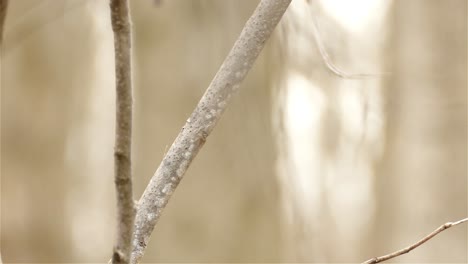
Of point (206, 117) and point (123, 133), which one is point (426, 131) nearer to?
point (206, 117)

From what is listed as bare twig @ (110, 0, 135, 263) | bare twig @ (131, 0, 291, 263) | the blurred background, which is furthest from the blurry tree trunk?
bare twig @ (110, 0, 135, 263)

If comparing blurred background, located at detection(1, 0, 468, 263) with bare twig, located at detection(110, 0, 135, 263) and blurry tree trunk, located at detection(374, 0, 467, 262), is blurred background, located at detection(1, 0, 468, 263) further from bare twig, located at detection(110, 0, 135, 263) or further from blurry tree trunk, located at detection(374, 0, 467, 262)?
bare twig, located at detection(110, 0, 135, 263)

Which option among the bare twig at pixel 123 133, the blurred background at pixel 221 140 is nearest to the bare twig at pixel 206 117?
the bare twig at pixel 123 133

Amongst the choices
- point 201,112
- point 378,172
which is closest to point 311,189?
point 378,172

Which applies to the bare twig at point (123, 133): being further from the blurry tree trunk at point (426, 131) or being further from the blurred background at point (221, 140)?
the blurry tree trunk at point (426, 131)

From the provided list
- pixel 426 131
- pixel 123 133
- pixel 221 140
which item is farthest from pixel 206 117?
pixel 426 131
